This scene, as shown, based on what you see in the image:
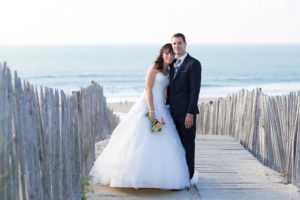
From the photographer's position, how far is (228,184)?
18.2 ft

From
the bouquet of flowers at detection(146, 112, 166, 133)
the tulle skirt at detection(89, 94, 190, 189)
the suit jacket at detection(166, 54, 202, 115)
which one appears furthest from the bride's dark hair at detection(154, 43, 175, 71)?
the bouquet of flowers at detection(146, 112, 166, 133)

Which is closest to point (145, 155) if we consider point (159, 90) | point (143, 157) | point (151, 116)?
point (143, 157)

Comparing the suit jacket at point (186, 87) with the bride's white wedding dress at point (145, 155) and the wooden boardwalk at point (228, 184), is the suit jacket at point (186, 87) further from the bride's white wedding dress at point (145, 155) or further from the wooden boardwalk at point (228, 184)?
the wooden boardwalk at point (228, 184)

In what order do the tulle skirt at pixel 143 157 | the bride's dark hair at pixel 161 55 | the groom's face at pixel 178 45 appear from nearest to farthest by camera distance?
1. the tulle skirt at pixel 143 157
2. the groom's face at pixel 178 45
3. the bride's dark hair at pixel 161 55

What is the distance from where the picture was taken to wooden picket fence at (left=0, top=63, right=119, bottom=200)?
8.54 feet

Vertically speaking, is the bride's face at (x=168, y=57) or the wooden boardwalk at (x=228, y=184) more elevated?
the bride's face at (x=168, y=57)

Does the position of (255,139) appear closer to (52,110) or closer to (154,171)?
(154,171)

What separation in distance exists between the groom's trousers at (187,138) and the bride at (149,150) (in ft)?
0.29

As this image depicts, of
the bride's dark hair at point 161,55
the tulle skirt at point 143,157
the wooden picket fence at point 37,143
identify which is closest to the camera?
the wooden picket fence at point 37,143

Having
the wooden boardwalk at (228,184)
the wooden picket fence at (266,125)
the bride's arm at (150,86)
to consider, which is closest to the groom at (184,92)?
the bride's arm at (150,86)

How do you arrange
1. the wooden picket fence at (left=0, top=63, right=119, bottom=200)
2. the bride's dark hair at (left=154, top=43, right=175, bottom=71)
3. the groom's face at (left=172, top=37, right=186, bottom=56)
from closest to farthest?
the wooden picket fence at (left=0, top=63, right=119, bottom=200) < the groom's face at (left=172, top=37, right=186, bottom=56) < the bride's dark hair at (left=154, top=43, right=175, bottom=71)

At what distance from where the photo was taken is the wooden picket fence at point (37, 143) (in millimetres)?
2602

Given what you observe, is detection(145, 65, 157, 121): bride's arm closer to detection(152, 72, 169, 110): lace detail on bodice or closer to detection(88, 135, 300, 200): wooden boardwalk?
detection(152, 72, 169, 110): lace detail on bodice

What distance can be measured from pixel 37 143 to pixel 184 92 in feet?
8.04
